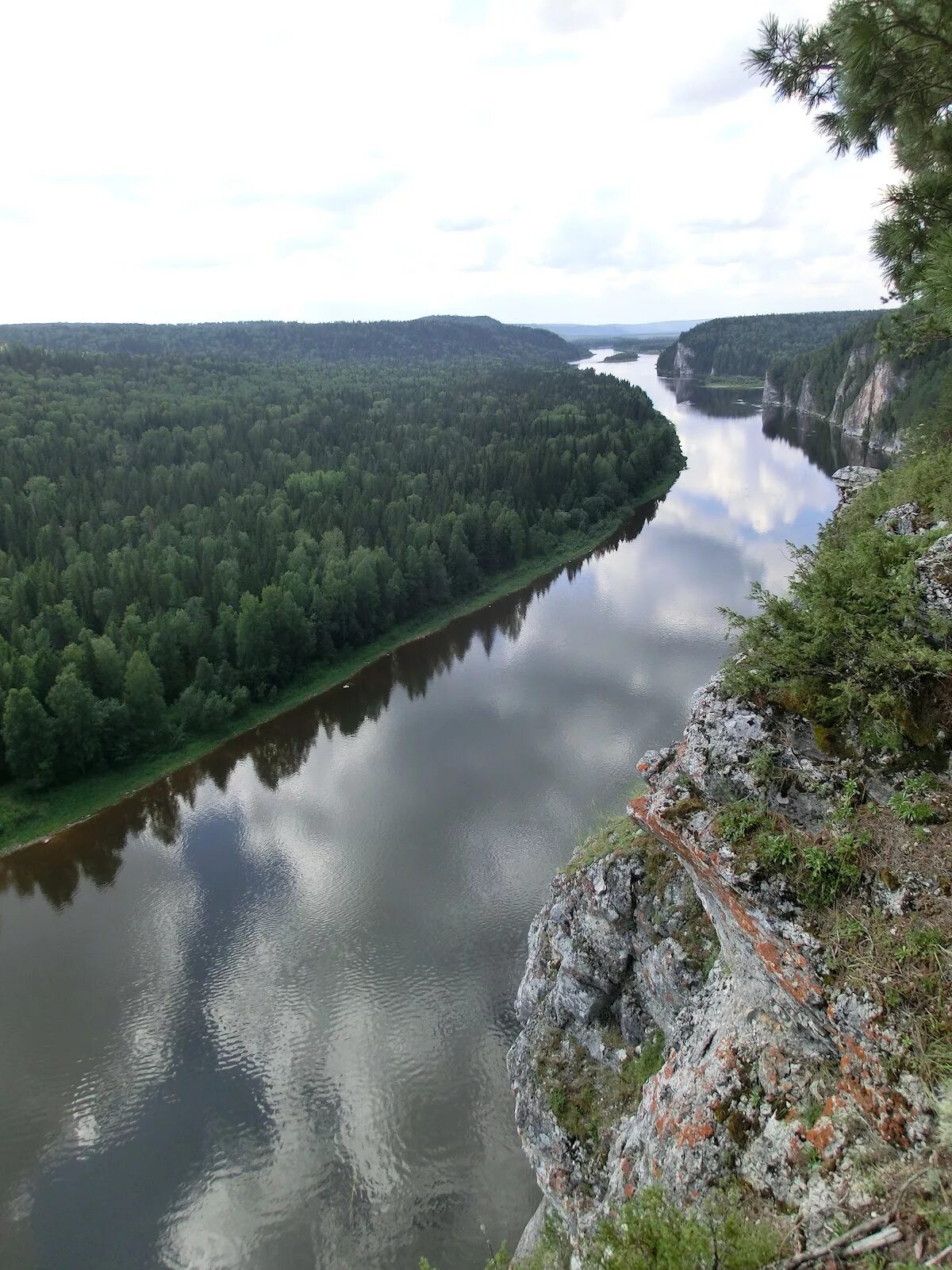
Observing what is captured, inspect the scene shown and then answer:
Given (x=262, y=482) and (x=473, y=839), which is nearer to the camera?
(x=473, y=839)

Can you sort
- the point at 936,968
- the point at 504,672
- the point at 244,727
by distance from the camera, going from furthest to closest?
1. the point at 504,672
2. the point at 244,727
3. the point at 936,968

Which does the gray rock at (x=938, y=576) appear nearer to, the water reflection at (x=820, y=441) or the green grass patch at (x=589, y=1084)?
the green grass patch at (x=589, y=1084)

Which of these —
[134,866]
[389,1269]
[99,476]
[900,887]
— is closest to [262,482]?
[99,476]

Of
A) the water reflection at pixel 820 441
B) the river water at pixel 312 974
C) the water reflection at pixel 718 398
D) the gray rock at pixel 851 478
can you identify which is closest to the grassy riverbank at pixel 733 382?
the water reflection at pixel 718 398

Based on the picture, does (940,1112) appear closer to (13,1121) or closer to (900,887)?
(900,887)

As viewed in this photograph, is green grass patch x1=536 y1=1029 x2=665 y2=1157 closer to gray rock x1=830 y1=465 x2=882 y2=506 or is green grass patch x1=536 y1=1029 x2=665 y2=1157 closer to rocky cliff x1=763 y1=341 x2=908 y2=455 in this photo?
gray rock x1=830 y1=465 x2=882 y2=506

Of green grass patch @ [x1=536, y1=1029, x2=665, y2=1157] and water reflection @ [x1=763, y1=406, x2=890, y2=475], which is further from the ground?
water reflection @ [x1=763, y1=406, x2=890, y2=475]

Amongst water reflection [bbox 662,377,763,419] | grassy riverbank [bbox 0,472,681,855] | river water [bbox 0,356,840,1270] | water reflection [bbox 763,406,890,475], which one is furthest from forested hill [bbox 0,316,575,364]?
river water [bbox 0,356,840,1270]
